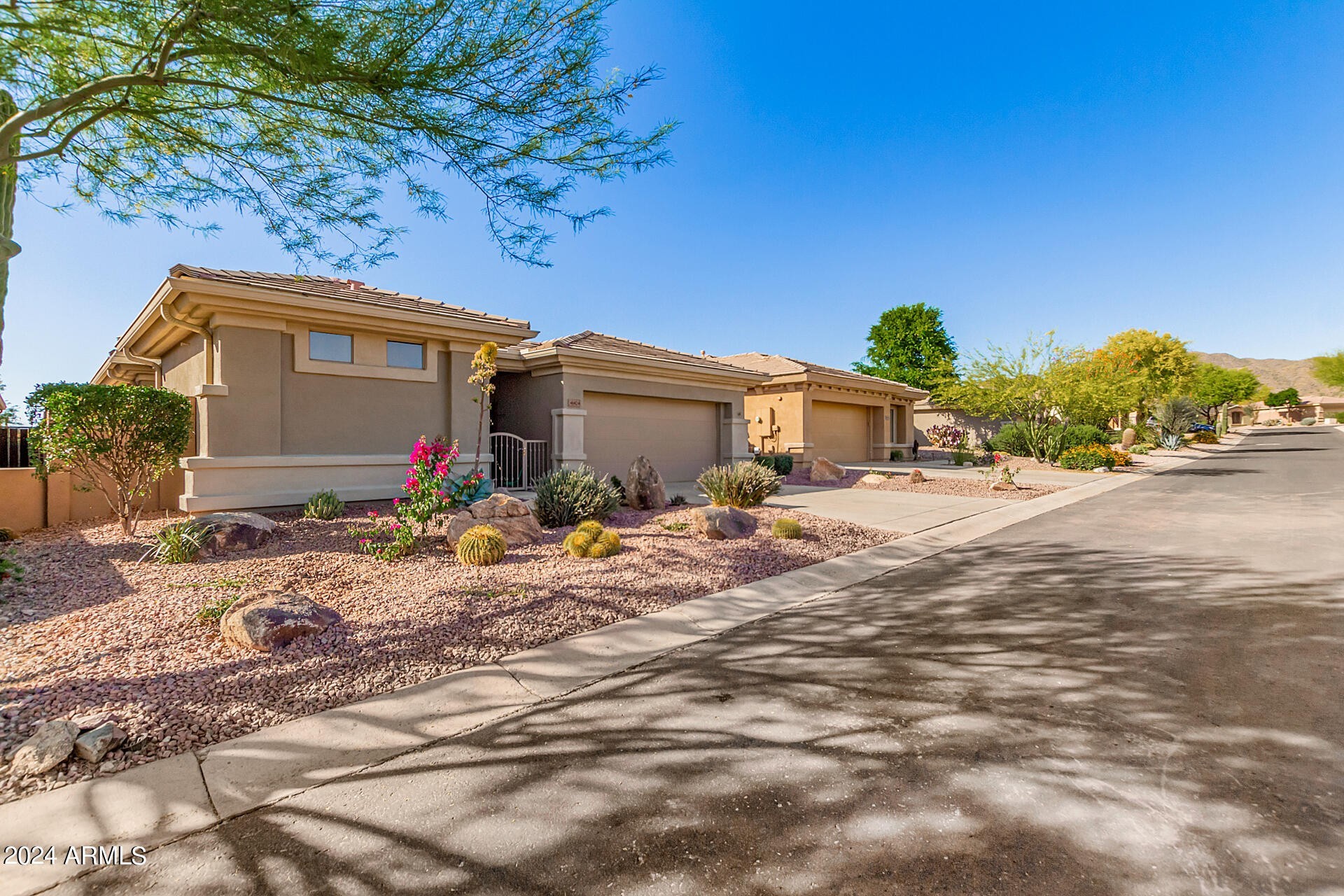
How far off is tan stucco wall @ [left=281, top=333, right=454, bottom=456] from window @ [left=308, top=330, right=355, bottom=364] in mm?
293

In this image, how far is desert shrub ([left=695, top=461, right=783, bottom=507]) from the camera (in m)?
11.1

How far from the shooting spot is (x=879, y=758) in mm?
3109

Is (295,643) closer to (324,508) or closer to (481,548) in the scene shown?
(481,548)

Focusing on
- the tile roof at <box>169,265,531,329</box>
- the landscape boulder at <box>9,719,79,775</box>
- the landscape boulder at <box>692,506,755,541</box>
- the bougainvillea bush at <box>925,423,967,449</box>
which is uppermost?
the tile roof at <box>169,265,531,329</box>

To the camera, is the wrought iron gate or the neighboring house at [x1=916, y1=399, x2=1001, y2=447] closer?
the wrought iron gate

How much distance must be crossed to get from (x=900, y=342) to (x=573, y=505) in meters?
48.2

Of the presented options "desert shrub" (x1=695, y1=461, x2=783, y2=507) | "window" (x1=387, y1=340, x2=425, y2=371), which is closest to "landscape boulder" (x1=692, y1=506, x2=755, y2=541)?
"desert shrub" (x1=695, y1=461, x2=783, y2=507)

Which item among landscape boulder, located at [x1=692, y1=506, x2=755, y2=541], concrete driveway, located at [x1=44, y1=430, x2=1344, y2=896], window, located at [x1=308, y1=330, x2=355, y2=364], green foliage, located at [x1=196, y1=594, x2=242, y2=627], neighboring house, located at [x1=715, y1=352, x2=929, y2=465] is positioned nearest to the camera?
concrete driveway, located at [x1=44, y1=430, x2=1344, y2=896]

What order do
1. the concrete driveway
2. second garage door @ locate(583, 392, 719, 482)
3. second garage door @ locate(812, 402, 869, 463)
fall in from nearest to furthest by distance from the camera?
the concrete driveway
second garage door @ locate(583, 392, 719, 482)
second garage door @ locate(812, 402, 869, 463)

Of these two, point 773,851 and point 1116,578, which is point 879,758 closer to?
point 773,851

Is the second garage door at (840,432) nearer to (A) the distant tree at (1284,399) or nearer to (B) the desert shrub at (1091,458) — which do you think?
(B) the desert shrub at (1091,458)

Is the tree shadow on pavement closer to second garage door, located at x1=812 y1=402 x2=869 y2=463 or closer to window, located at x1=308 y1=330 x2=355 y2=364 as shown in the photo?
window, located at x1=308 y1=330 x2=355 y2=364

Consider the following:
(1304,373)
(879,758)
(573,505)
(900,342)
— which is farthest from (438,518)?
(1304,373)

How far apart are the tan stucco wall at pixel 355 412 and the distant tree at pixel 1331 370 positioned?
75763 millimetres
